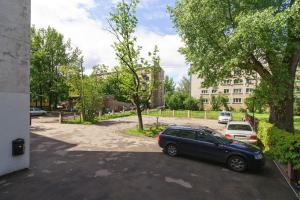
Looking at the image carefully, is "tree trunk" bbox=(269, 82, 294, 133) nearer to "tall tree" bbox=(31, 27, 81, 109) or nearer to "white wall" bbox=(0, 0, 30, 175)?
"white wall" bbox=(0, 0, 30, 175)

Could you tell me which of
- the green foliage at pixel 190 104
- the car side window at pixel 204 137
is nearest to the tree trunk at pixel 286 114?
the car side window at pixel 204 137

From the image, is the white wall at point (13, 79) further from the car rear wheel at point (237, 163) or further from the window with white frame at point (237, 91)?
the window with white frame at point (237, 91)

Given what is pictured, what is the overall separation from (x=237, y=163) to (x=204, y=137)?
72.3 inches

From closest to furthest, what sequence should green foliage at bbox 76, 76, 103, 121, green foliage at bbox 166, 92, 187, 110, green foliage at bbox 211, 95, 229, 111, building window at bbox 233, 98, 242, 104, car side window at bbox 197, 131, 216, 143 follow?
car side window at bbox 197, 131, 216, 143 < green foliage at bbox 76, 76, 103, 121 < green foliage at bbox 211, 95, 229, 111 < building window at bbox 233, 98, 242, 104 < green foliage at bbox 166, 92, 187, 110

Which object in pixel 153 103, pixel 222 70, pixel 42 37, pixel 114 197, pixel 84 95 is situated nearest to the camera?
pixel 114 197

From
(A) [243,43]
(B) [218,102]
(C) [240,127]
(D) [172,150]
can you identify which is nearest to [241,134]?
(C) [240,127]

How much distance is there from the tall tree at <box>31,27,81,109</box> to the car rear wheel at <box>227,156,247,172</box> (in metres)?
34.9

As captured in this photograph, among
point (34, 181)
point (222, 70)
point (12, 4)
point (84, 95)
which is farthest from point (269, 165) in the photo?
point (84, 95)

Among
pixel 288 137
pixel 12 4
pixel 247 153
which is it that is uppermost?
pixel 12 4

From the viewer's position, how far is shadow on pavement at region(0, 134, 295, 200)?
23.8 feet

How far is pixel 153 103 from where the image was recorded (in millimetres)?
76688

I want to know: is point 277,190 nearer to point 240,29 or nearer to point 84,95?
point 240,29

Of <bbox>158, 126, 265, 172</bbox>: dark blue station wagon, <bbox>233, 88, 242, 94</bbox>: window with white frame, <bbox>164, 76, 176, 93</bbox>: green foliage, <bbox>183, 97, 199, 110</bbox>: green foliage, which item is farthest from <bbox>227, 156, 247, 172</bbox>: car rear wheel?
<bbox>164, 76, 176, 93</bbox>: green foliage

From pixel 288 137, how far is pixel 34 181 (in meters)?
10.1
